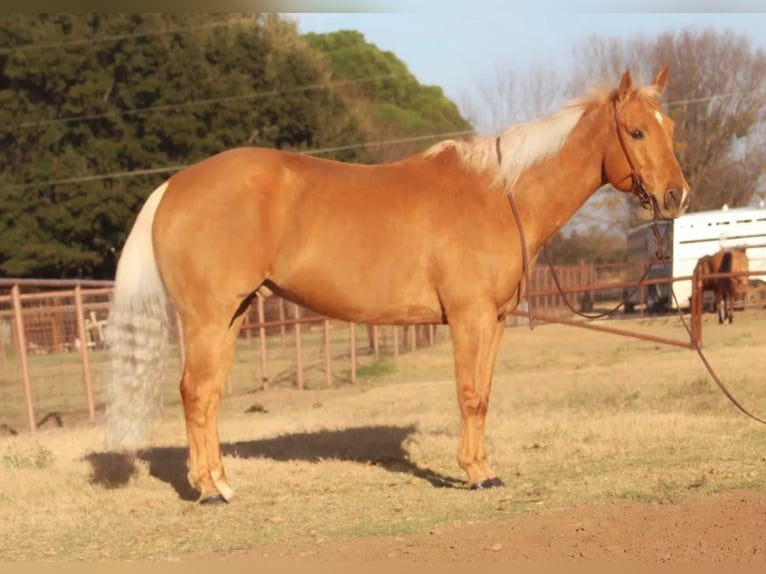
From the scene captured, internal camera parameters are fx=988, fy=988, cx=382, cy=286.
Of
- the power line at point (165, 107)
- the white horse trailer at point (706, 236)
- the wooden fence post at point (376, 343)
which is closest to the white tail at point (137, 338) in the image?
the wooden fence post at point (376, 343)

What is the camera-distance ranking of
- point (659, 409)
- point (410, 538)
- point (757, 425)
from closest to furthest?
point (410, 538) < point (757, 425) < point (659, 409)

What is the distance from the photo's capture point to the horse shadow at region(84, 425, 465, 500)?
7.35 meters

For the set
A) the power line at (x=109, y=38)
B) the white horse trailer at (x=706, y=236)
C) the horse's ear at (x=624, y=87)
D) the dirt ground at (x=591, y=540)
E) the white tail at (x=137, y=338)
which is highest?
the power line at (x=109, y=38)

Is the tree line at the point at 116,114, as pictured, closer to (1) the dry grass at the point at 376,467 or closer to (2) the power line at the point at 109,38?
(2) the power line at the point at 109,38

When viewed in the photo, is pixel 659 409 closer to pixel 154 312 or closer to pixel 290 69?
pixel 154 312

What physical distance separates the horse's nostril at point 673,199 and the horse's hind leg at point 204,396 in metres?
2.92

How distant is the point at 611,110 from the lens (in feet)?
21.6

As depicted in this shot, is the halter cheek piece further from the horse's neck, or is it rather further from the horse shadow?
the horse shadow

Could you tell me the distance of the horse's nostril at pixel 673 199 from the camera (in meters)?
6.29

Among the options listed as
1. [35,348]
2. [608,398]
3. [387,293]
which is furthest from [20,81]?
[387,293]

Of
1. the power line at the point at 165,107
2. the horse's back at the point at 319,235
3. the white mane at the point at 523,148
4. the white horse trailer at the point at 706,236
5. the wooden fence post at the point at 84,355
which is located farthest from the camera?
the power line at the point at 165,107

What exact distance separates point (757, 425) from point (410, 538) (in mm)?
4578

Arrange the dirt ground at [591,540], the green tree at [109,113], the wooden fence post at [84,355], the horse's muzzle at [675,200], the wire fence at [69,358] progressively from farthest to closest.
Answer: the green tree at [109,113] → the wooden fence post at [84,355] → the wire fence at [69,358] → the horse's muzzle at [675,200] → the dirt ground at [591,540]

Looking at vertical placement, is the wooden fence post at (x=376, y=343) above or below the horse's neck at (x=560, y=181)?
below
